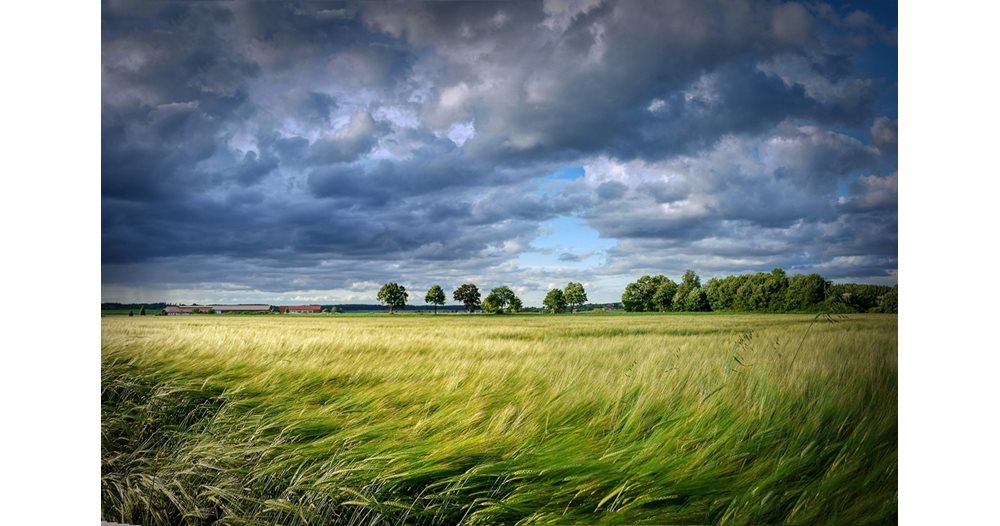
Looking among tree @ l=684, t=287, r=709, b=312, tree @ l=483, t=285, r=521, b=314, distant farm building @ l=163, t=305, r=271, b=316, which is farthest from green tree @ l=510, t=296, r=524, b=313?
distant farm building @ l=163, t=305, r=271, b=316

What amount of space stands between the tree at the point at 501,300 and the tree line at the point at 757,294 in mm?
576

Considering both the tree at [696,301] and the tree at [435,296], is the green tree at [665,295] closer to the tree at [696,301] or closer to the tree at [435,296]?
the tree at [696,301]

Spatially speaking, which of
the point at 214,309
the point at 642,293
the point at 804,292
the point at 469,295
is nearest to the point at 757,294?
the point at 804,292

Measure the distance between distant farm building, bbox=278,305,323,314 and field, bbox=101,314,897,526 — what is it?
0.11m

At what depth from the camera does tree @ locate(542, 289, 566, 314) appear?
345 cm

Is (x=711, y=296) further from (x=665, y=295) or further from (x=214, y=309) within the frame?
(x=214, y=309)

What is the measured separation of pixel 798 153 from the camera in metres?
3.02

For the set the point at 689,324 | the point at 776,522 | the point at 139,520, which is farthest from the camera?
the point at 139,520

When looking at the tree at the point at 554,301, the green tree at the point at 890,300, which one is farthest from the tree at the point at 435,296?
the green tree at the point at 890,300

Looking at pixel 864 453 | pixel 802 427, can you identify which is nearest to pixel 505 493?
pixel 802 427

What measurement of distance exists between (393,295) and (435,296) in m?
0.26

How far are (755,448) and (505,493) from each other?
1.11 m
